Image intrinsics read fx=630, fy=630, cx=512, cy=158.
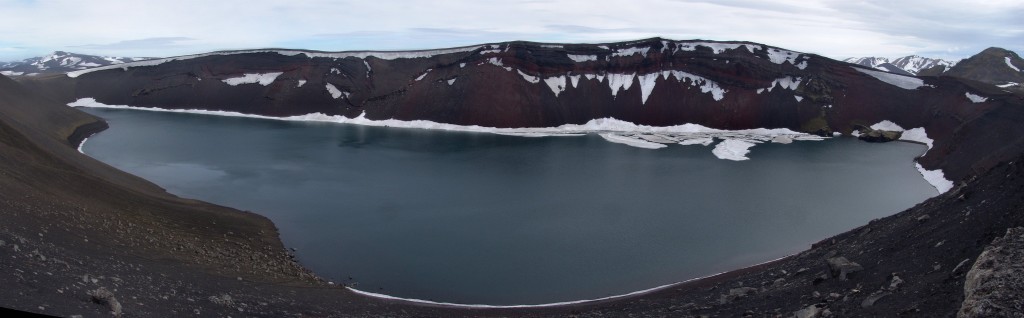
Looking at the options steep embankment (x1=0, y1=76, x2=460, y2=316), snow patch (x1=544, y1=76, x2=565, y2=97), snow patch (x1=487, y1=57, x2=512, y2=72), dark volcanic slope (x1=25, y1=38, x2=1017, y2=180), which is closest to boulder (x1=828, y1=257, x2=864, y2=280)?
steep embankment (x1=0, y1=76, x2=460, y2=316)

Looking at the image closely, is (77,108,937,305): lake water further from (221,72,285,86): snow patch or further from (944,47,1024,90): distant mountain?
(944,47,1024,90): distant mountain

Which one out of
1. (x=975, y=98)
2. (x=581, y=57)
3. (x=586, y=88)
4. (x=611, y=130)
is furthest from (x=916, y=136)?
(x=581, y=57)

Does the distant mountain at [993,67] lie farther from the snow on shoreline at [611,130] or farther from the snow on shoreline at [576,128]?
the snow on shoreline at [611,130]

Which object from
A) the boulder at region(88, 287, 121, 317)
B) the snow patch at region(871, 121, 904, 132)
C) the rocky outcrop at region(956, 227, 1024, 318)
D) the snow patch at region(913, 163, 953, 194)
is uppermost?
the rocky outcrop at region(956, 227, 1024, 318)

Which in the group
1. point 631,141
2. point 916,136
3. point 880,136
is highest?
point 916,136

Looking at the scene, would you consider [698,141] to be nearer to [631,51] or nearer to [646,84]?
[646,84]

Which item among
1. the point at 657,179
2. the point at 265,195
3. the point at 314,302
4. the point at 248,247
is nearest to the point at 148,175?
the point at 265,195

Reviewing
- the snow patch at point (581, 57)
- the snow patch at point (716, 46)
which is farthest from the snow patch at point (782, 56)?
the snow patch at point (581, 57)
